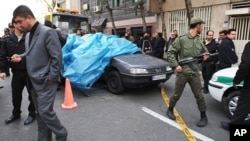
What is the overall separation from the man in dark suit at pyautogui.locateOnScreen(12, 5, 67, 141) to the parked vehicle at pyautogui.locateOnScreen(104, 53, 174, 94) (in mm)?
2541

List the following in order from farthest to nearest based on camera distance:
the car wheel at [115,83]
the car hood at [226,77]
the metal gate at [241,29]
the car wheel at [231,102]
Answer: the metal gate at [241,29]
the car wheel at [115,83]
the car hood at [226,77]
the car wheel at [231,102]

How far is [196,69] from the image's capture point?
3.76 m

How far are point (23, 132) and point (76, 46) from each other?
10.3ft

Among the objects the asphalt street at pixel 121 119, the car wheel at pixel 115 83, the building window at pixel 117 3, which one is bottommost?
the asphalt street at pixel 121 119

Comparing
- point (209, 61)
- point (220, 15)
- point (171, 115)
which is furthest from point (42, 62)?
point (220, 15)

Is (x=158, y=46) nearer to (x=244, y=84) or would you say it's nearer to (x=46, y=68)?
(x=244, y=84)

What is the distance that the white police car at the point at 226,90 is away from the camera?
12.8 feet

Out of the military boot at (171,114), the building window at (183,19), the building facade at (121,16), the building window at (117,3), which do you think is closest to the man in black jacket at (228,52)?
the military boot at (171,114)

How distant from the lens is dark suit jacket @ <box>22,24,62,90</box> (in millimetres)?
2648

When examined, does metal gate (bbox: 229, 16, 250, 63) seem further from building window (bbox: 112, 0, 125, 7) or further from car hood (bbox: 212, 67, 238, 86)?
building window (bbox: 112, 0, 125, 7)

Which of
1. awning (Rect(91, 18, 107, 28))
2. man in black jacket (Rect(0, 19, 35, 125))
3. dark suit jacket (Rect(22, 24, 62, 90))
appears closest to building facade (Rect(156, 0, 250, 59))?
man in black jacket (Rect(0, 19, 35, 125))

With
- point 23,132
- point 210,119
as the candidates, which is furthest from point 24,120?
point 210,119

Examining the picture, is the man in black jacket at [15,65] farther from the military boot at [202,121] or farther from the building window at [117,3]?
the building window at [117,3]

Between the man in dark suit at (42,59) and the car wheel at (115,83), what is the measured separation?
270 centimetres
